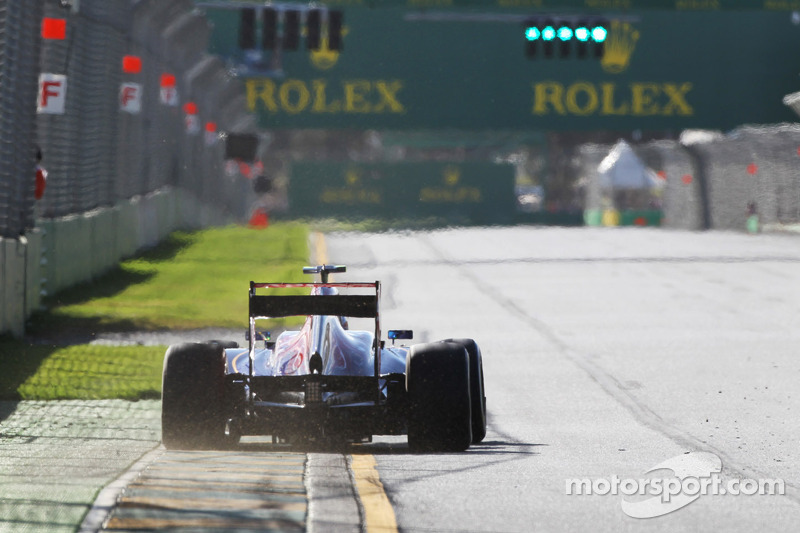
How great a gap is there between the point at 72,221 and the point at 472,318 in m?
6.34

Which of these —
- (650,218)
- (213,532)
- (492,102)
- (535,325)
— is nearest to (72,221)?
(535,325)

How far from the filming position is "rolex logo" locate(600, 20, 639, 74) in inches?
2254

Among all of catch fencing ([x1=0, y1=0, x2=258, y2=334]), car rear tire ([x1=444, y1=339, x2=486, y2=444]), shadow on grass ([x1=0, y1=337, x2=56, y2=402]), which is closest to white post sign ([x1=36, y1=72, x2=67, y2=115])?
catch fencing ([x1=0, y1=0, x2=258, y2=334])

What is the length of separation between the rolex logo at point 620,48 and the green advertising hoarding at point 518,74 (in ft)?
0.15

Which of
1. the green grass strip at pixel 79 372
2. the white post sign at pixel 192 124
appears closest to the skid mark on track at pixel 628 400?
the green grass strip at pixel 79 372

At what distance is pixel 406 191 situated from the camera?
68.9 meters

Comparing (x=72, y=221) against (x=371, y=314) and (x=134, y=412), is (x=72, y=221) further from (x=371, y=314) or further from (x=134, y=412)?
(x=371, y=314)

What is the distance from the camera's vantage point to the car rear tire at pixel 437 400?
9.00 m

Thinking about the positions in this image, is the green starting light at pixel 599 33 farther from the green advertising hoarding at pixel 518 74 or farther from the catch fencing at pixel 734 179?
the catch fencing at pixel 734 179

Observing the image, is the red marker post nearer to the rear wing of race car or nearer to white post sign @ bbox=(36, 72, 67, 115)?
white post sign @ bbox=(36, 72, 67, 115)

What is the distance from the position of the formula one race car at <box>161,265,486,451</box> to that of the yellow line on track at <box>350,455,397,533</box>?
0.18 metres

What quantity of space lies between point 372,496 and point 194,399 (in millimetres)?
1610

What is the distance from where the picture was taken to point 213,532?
265 inches

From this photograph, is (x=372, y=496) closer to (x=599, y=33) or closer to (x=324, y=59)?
(x=599, y=33)
